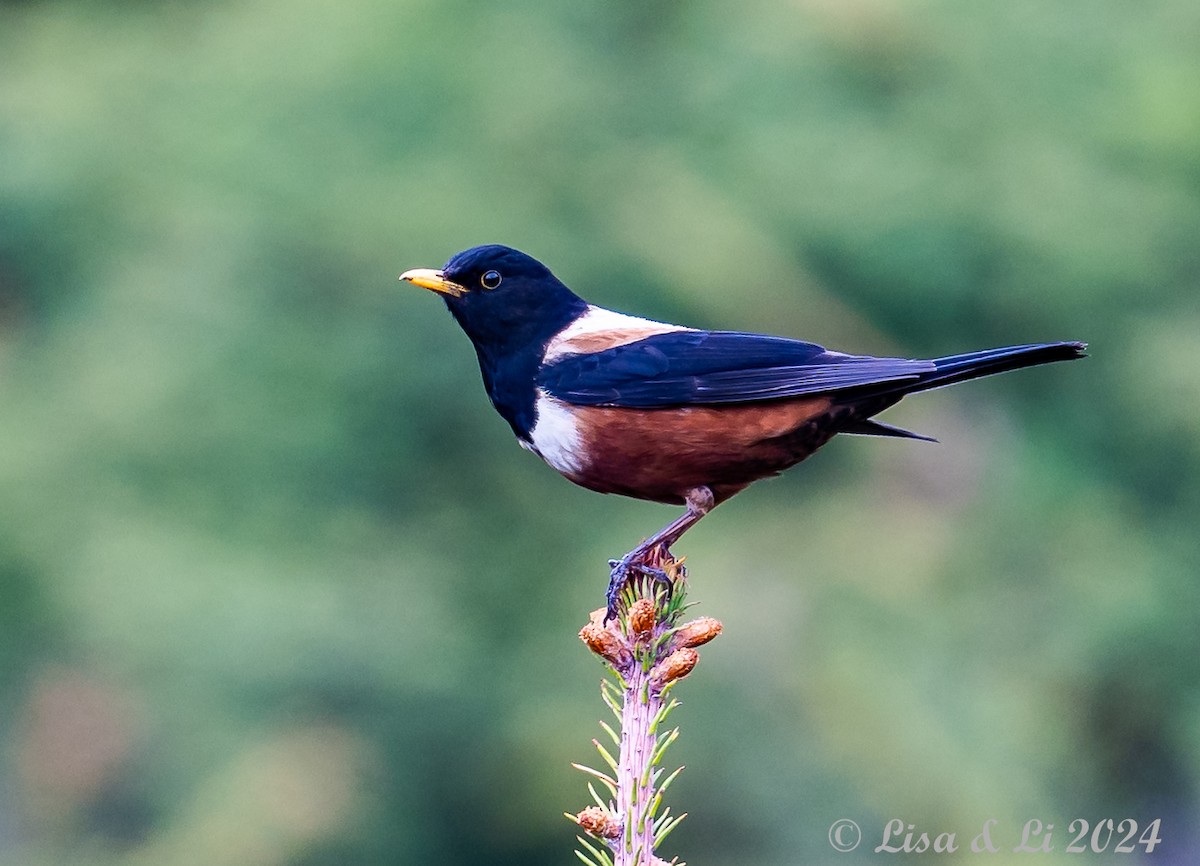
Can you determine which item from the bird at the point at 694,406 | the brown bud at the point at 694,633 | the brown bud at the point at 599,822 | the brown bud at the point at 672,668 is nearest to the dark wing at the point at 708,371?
the bird at the point at 694,406

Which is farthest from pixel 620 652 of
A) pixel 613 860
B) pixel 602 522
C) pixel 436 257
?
pixel 436 257

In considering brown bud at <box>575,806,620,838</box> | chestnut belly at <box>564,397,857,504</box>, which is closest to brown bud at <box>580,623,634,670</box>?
brown bud at <box>575,806,620,838</box>

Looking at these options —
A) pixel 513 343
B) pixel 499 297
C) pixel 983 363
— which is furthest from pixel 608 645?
pixel 499 297

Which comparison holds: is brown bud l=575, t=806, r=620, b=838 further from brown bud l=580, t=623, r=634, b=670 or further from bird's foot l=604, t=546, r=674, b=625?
bird's foot l=604, t=546, r=674, b=625

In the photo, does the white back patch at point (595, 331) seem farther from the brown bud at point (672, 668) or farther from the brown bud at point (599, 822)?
the brown bud at point (599, 822)

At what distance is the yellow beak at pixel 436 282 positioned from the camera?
441 cm

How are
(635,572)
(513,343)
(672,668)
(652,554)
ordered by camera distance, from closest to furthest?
(672,668) < (635,572) < (652,554) < (513,343)

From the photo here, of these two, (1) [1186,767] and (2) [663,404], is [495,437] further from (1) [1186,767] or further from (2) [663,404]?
(1) [1186,767]

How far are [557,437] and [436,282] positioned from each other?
779mm

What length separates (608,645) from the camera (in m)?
3.13

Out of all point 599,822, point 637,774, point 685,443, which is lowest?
point 599,822

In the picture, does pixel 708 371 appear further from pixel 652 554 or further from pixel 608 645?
pixel 608 645

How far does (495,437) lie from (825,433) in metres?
2.98

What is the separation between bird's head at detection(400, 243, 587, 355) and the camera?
4.43m
